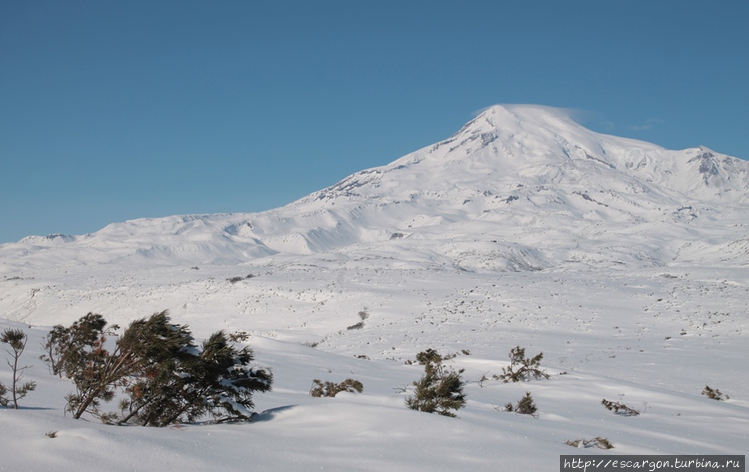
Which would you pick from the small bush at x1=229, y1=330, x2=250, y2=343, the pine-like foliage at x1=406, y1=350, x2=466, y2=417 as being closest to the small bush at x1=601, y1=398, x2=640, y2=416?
the pine-like foliage at x1=406, y1=350, x2=466, y2=417

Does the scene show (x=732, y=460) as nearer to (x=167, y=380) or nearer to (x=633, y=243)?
(x=167, y=380)

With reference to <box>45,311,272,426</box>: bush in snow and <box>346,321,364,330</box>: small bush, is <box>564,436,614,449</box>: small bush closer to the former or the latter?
<box>45,311,272,426</box>: bush in snow

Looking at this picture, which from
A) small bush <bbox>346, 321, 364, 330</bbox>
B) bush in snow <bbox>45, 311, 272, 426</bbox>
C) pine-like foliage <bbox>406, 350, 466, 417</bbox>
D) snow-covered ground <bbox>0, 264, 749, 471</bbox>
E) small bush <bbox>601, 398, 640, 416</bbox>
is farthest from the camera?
small bush <bbox>346, 321, 364, 330</bbox>

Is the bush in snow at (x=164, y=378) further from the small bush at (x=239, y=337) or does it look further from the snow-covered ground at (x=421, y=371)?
the small bush at (x=239, y=337)

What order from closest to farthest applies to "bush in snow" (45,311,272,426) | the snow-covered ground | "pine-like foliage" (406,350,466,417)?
1. the snow-covered ground
2. "bush in snow" (45,311,272,426)
3. "pine-like foliage" (406,350,466,417)

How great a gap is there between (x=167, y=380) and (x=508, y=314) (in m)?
28.7

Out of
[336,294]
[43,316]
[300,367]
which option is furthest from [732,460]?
[43,316]

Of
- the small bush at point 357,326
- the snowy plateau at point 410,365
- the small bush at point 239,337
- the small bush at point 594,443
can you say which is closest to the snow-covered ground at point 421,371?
the snowy plateau at point 410,365

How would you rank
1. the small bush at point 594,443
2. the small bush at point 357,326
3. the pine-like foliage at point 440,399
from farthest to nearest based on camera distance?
the small bush at point 357,326
the pine-like foliage at point 440,399
the small bush at point 594,443

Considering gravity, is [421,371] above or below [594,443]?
above

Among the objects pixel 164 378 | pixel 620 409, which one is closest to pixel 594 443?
pixel 620 409

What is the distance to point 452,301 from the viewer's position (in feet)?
119

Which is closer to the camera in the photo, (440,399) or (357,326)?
(440,399)

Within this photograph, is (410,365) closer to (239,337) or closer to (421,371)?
(421,371)
